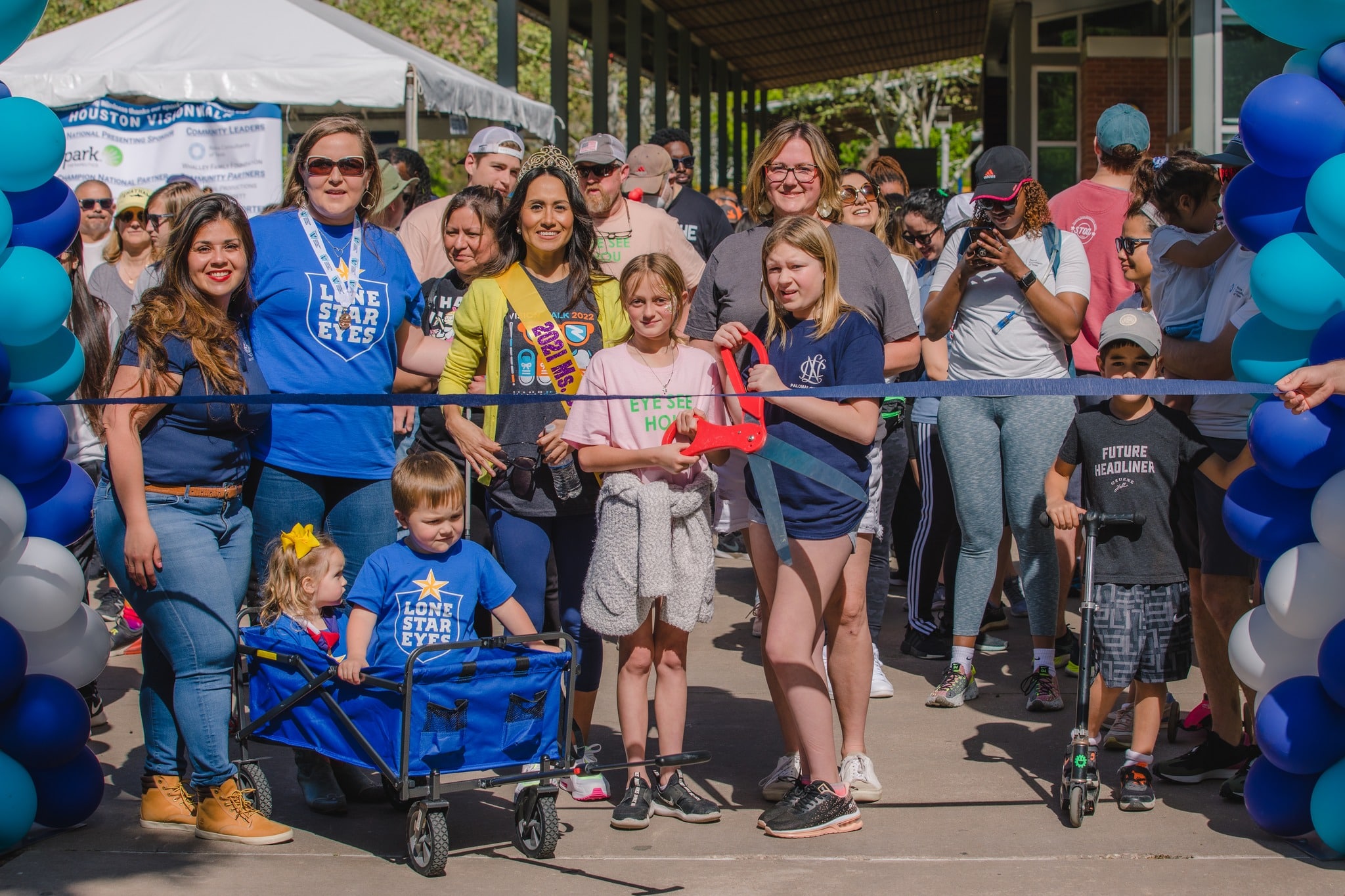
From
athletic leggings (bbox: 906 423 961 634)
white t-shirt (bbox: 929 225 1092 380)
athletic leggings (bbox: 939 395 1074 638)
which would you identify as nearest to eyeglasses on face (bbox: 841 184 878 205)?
athletic leggings (bbox: 906 423 961 634)

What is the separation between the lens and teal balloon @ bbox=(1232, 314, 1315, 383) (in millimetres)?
4016

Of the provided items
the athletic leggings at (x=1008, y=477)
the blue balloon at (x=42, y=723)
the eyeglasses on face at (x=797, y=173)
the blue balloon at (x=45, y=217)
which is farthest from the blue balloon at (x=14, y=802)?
the athletic leggings at (x=1008, y=477)

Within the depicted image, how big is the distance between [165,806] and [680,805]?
1630 millimetres

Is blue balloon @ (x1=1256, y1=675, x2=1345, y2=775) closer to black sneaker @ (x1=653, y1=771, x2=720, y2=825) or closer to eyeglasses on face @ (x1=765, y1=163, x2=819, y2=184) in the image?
black sneaker @ (x1=653, y1=771, x2=720, y2=825)

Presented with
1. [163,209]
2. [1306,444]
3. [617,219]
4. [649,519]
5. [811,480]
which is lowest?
[649,519]

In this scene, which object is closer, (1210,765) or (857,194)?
(1210,765)

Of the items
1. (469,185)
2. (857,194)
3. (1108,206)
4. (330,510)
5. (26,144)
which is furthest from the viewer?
(857,194)

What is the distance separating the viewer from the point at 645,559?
4316 millimetres

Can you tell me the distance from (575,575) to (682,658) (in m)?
0.49

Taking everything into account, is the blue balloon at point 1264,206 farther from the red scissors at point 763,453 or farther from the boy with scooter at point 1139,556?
the red scissors at point 763,453

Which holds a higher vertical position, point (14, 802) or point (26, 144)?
point (26, 144)

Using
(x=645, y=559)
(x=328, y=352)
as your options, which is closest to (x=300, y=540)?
(x=328, y=352)

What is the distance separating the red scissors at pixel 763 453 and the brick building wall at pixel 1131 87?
52.1 ft

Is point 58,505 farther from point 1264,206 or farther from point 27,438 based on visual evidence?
point 1264,206
